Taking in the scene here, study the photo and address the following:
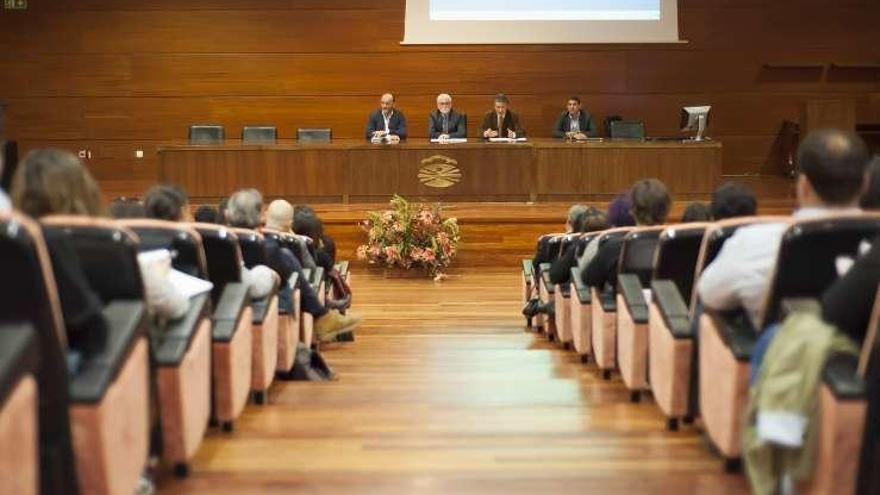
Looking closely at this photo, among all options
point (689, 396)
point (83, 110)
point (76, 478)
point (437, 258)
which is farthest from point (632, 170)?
point (76, 478)

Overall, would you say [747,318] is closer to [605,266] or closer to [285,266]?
[605,266]

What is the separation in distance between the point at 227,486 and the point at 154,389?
1.08 ft

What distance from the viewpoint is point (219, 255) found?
4.18 metres

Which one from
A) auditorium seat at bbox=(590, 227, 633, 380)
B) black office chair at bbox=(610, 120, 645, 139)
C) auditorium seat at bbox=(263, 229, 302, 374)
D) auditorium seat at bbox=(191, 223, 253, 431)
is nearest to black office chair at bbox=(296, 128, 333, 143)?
black office chair at bbox=(610, 120, 645, 139)

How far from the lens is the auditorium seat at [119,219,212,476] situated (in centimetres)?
332

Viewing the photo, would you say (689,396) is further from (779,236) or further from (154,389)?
(154,389)

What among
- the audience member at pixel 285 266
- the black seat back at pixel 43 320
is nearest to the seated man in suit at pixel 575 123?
the audience member at pixel 285 266

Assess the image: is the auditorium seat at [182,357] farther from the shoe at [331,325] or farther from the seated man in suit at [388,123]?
the seated man in suit at [388,123]

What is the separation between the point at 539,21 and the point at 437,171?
276cm

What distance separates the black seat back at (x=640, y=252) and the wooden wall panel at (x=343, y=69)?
27.6 ft

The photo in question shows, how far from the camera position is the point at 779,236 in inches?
131

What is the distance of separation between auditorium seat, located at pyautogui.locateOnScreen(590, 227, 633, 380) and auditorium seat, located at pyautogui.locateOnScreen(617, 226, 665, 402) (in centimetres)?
15

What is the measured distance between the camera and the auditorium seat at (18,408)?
2381mm

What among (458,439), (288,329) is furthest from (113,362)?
(288,329)
